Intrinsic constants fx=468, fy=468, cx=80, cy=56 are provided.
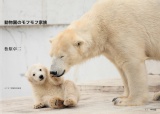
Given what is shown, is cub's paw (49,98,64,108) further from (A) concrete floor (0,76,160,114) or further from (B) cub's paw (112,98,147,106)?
(B) cub's paw (112,98,147,106)

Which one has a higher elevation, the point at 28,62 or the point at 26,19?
the point at 26,19

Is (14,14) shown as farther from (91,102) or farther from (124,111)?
(124,111)

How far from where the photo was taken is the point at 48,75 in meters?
5.41

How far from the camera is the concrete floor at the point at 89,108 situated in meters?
4.80

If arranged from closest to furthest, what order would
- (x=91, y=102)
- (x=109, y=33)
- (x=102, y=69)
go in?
(x=109, y=33)
(x=91, y=102)
(x=102, y=69)

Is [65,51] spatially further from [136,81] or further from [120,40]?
[136,81]

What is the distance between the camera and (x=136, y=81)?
5.08 meters

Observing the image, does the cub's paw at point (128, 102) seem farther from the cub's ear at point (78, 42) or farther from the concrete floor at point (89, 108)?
the cub's ear at point (78, 42)

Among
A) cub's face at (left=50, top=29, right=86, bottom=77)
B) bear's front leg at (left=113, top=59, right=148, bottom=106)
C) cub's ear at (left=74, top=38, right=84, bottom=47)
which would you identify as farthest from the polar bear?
bear's front leg at (left=113, top=59, right=148, bottom=106)

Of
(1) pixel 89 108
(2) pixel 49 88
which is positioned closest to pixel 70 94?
(1) pixel 89 108

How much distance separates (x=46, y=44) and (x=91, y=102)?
3.58 metres

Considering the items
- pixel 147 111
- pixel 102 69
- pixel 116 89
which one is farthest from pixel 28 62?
pixel 147 111

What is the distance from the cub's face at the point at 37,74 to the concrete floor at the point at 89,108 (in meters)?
0.33

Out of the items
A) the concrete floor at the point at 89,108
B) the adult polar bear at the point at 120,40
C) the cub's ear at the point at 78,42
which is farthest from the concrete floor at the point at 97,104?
the cub's ear at the point at 78,42
